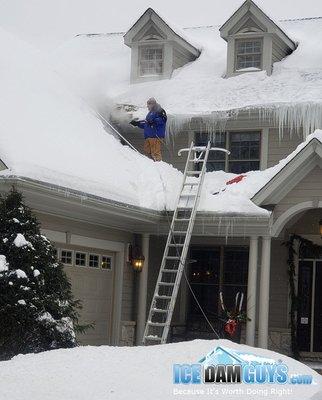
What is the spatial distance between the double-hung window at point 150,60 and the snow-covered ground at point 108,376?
9844mm

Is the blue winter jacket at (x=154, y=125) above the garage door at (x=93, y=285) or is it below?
above

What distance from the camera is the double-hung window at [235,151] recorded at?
15905 mm

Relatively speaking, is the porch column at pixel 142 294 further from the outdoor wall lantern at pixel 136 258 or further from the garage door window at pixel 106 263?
the garage door window at pixel 106 263

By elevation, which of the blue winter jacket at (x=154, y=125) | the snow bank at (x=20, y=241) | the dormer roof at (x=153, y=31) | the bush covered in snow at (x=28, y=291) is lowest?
the bush covered in snow at (x=28, y=291)

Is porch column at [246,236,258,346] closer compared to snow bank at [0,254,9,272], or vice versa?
snow bank at [0,254,9,272]

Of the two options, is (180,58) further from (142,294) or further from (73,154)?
(142,294)

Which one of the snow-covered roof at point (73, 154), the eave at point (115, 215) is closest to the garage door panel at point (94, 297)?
the eave at point (115, 215)

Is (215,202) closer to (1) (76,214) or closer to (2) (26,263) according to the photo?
(1) (76,214)

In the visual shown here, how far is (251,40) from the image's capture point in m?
16.8

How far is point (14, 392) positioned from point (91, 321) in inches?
283

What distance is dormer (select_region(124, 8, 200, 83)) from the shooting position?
1725 centimetres

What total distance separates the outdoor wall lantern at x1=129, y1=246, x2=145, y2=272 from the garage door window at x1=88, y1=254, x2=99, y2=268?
2.59 feet

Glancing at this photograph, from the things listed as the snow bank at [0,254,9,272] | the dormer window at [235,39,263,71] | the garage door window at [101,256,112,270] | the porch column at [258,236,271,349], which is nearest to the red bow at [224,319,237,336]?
the porch column at [258,236,271,349]

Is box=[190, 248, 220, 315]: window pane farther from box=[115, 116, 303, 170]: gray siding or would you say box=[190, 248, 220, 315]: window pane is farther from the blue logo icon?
the blue logo icon
